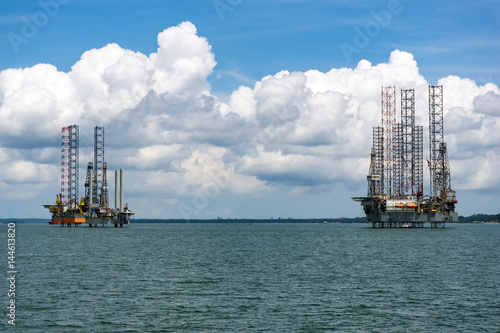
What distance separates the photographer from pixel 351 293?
60.1 meters

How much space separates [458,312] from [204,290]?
26.2 m

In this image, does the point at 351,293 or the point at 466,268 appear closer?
the point at 351,293

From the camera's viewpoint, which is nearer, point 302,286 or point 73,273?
point 302,286

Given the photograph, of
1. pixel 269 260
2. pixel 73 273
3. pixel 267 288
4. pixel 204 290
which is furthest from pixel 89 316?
pixel 269 260

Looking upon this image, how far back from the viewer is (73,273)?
7756 cm

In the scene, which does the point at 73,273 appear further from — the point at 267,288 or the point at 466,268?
the point at 466,268

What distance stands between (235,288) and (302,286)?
25.0ft

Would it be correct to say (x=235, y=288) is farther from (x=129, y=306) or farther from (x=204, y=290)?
(x=129, y=306)

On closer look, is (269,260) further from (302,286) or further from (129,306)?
(129,306)

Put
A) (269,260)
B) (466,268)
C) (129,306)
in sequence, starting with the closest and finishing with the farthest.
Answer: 1. (129,306)
2. (466,268)
3. (269,260)

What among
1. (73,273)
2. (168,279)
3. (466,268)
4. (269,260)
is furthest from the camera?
(269,260)

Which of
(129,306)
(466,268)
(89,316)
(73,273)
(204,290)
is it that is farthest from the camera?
(466,268)

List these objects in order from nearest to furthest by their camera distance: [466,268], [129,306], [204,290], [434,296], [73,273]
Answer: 1. [129,306]
2. [434,296]
3. [204,290]
4. [73,273]
5. [466,268]

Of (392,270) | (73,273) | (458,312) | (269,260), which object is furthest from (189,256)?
(458,312)
